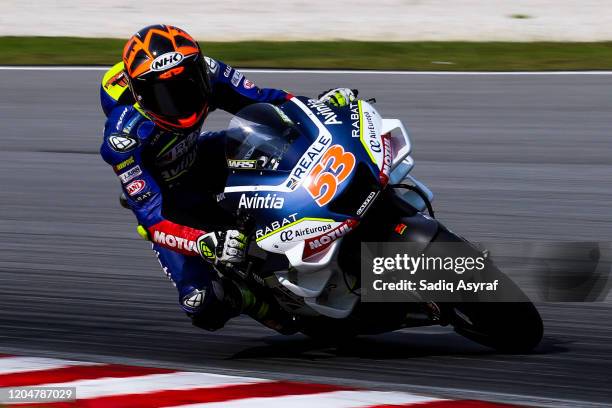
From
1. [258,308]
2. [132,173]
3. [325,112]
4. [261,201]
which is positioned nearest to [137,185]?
[132,173]

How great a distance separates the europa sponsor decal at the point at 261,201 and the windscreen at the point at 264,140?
0.43ft

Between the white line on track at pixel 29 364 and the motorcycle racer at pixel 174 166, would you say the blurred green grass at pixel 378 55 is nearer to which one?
the motorcycle racer at pixel 174 166

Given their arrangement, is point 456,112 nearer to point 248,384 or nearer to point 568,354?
point 568,354

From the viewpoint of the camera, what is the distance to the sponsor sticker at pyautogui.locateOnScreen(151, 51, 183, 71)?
204 inches

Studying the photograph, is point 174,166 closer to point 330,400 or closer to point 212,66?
point 212,66

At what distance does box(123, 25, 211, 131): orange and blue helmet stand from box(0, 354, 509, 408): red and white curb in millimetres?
1164

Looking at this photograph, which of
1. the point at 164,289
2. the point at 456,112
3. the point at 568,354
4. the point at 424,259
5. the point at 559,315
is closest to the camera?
the point at 424,259

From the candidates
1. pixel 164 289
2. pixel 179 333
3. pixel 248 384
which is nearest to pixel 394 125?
pixel 248 384

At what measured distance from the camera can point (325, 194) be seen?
4.83 m

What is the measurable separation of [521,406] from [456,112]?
22.5 feet

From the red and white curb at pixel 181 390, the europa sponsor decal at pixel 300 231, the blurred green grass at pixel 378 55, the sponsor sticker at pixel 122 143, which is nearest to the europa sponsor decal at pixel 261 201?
the europa sponsor decal at pixel 300 231

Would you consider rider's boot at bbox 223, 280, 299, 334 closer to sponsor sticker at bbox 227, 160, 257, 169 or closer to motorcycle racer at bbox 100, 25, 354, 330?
motorcycle racer at bbox 100, 25, 354, 330

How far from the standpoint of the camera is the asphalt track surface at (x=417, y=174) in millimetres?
5297

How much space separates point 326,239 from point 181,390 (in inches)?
34.2
